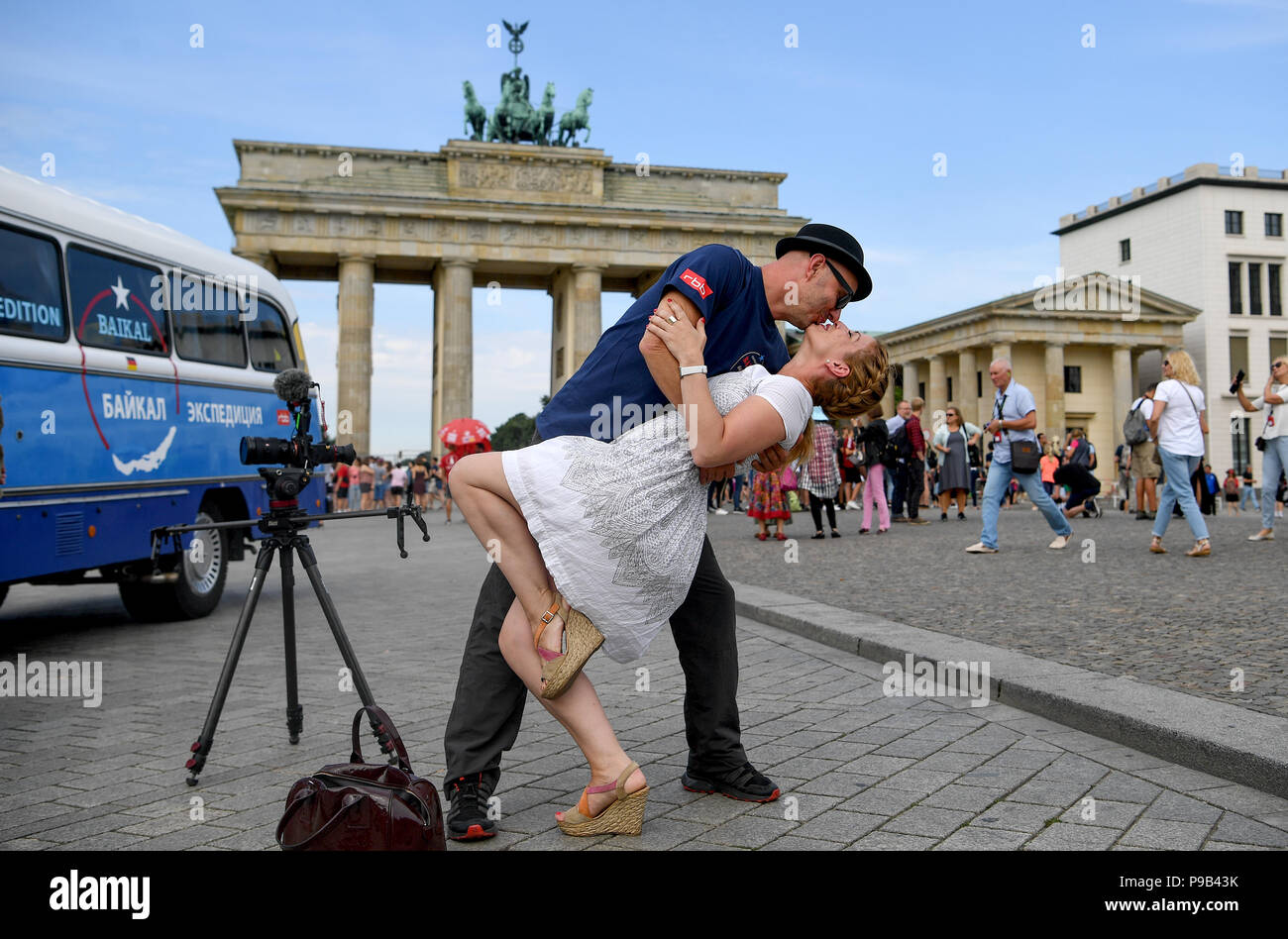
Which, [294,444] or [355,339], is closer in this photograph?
[294,444]

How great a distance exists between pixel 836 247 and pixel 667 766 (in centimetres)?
197

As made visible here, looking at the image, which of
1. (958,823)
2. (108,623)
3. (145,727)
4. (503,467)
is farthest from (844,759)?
(108,623)

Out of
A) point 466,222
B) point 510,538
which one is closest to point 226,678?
point 510,538

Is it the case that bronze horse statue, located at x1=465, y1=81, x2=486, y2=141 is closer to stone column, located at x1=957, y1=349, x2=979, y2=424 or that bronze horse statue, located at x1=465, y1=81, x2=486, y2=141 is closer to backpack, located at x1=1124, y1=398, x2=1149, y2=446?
stone column, located at x1=957, y1=349, x2=979, y2=424

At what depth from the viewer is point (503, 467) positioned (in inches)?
118

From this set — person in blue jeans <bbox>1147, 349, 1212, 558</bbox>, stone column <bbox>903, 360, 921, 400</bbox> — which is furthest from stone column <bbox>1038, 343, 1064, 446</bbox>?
person in blue jeans <bbox>1147, 349, 1212, 558</bbox>

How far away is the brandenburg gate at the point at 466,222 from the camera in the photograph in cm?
4991

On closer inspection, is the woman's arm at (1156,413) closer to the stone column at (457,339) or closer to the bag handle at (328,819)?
→ the bag handle at (328,819)

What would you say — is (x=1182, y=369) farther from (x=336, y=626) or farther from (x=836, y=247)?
(x=336, y=626)

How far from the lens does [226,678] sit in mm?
3883

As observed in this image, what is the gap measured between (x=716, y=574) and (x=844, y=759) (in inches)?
36.6

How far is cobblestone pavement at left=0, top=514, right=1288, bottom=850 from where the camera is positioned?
3.12m

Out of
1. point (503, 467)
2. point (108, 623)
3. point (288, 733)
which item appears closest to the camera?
point (503, 467)
